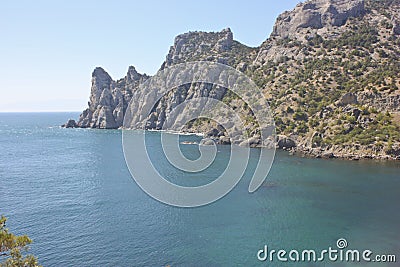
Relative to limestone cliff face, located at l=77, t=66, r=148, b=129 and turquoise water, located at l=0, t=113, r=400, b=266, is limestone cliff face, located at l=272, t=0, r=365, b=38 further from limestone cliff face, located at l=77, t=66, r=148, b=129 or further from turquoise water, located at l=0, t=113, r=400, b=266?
turquoise water, located at l=0, t=113, r=400, b=266

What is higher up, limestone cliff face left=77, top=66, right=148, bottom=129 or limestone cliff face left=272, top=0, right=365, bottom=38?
limestone cliff face left=272, top=0, right=365, bottom=38

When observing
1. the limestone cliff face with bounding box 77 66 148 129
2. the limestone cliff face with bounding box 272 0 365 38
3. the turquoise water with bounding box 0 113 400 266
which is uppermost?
the limestone cliff face with bounding box 272 0 365 38

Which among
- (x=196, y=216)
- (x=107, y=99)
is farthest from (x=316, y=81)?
(x=107, y=99)

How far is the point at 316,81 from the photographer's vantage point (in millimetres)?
114188

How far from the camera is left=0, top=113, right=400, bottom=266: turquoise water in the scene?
33.8 meters

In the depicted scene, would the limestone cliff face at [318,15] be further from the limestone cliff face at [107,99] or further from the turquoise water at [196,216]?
the turquoise water at [196,216]

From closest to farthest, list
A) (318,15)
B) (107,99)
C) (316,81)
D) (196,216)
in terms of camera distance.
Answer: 1. (196,216)
2. (316,81)
3. (318,15)
4. (107,99)

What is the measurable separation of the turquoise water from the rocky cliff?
19.5 m

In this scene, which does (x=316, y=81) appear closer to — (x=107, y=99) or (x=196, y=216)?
(x=196, y=216)

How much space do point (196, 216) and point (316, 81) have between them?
86050 millimetres

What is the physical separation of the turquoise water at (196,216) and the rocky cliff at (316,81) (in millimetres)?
19492

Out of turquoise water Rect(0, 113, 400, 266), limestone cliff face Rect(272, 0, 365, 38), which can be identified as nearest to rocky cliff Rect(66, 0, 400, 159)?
limestone cliff face Rect(272, 0, 365, 38)

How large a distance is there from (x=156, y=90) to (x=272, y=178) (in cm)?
11264

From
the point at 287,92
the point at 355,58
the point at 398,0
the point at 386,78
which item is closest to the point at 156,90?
the point at 287,92
